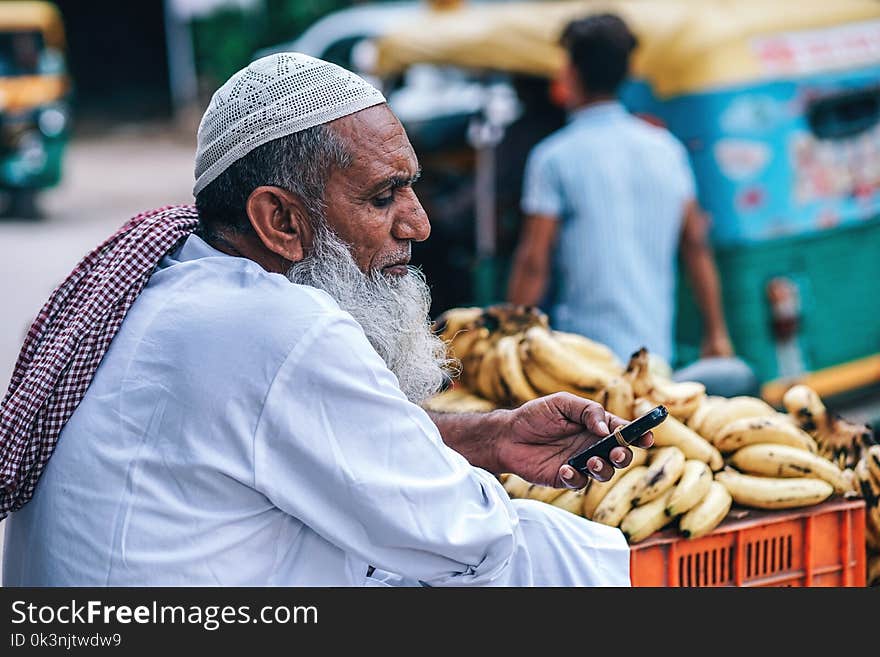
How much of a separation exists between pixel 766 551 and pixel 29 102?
1168 centimetres

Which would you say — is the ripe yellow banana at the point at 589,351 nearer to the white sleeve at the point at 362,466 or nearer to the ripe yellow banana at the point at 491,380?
the ripe yellow banana at the point at 491,380

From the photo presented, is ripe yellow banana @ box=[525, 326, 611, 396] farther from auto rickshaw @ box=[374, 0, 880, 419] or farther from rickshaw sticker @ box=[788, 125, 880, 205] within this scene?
rickshaw sticker @ box=[788, 125, 880, 205]

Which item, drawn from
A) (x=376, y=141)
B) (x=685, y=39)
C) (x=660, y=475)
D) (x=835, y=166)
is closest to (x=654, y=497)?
(x=660, y=475)

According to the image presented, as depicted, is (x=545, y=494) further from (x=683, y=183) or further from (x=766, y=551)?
(x=683, y=183)

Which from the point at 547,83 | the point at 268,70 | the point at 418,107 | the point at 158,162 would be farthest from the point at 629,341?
the point at 158,162

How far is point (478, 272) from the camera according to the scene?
5789 millimetres

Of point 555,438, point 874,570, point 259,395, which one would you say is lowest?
point 874,570

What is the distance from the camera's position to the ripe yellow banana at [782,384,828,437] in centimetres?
291

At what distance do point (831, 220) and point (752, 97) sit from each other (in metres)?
0.74

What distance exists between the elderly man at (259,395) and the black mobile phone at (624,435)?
0.11ft

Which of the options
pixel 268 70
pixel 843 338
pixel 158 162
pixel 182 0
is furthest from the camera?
pixel 182 0

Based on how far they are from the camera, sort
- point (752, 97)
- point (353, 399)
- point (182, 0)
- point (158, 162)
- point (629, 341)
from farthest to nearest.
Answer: point (182, 0) < point (158, 162) < point (752, 97) < point (629, 341) < point (353, 399)

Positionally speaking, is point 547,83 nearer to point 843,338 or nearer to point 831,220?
point 831,220

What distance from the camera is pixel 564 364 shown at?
9.70 ft
